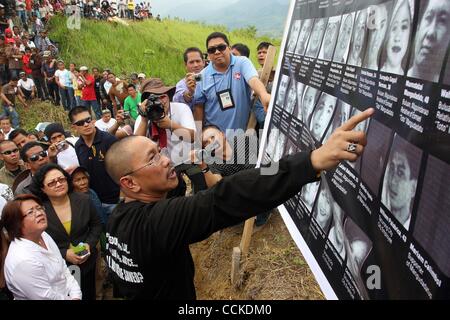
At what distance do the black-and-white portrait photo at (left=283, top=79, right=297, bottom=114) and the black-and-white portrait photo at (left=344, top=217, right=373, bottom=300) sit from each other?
78 centimetres

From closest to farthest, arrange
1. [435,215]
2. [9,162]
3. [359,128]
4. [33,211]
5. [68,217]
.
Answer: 1. [435,215]
2. [359,128]
3. [33,211]
4. [68,217]
5. [9,162]

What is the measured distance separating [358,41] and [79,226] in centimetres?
262

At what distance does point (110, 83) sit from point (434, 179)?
9.69 m

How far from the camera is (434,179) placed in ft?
3.02

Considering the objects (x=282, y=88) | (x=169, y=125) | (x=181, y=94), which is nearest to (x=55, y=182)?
(x=169, y=125)

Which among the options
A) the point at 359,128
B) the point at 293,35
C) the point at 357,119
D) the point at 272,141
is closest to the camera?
the point at 357,119

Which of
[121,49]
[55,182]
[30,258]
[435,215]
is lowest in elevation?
[30,258]

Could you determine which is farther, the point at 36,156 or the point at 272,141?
the point at 36,156

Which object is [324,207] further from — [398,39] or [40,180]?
[40,180]

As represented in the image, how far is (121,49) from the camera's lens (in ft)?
50.0

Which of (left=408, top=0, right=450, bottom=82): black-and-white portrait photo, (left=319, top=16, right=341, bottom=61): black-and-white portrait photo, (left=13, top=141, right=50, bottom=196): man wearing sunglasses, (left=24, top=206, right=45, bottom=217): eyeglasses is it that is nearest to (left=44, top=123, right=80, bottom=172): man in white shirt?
(left=13, top=141, right=50, bottom=196): man wearing sunglasses

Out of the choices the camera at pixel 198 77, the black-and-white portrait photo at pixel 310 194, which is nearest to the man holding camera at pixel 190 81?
the camera at pixel 198 77

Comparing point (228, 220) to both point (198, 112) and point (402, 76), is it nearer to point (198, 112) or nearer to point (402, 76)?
point (402, 76)
